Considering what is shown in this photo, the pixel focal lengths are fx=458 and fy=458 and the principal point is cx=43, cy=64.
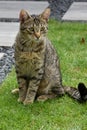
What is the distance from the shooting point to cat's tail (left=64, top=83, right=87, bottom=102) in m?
5.27

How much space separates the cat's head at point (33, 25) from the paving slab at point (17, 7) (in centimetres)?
423

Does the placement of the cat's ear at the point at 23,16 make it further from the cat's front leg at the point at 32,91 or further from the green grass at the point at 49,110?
the green grass at the point at 49,110

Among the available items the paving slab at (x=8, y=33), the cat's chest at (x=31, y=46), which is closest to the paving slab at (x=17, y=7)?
the paving slab at (x=8, y=33)

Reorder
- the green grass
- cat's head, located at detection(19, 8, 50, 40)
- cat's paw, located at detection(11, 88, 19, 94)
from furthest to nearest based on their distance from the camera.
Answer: cat's paw, located at detection(11, 88, 19, 94) → cat's head, located at detection(19, 8, 50, 40) → the green grass

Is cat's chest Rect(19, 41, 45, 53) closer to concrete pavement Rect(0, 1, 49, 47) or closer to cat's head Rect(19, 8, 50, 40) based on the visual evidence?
cat's head Rect(19, 8, 50, 40)

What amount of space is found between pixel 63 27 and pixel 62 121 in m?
4.15

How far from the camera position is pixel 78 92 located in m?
5.61

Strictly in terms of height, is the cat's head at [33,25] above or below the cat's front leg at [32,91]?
above

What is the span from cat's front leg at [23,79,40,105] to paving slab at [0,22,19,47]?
2382 mm

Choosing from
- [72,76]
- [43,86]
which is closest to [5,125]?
[43,86]

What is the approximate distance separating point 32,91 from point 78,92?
0.56 m

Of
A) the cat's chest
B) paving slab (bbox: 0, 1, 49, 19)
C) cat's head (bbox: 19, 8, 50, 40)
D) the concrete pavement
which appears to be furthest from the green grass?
paving slab (bbox: 0, 1, 49, 19)

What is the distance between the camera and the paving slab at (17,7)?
980 cm

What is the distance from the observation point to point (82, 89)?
527 centimetres
